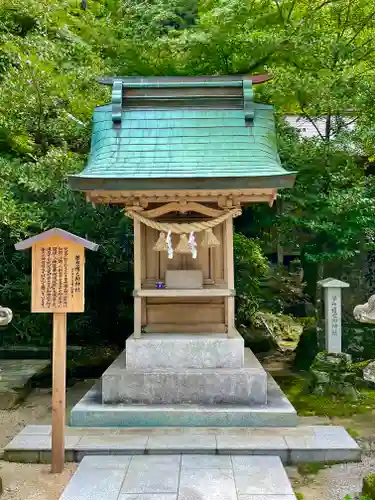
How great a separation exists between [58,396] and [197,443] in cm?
184

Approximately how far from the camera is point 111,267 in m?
11.1

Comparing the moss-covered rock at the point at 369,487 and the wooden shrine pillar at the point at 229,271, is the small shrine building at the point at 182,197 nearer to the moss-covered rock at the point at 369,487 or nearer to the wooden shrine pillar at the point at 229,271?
the wooden shrine pillar at the point at 229,271

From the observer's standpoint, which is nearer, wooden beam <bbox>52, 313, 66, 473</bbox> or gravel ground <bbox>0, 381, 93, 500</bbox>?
gravel ground <bbox>0, 381, 93, 500</bbox>

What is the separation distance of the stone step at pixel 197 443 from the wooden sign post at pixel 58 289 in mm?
578

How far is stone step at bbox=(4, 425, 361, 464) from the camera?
5871 mm

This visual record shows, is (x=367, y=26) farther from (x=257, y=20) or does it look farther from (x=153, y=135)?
(x=153, y=135)

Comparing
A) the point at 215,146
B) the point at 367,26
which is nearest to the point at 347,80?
the point at 367,26

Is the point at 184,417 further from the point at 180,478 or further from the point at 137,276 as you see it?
the point at 137,276

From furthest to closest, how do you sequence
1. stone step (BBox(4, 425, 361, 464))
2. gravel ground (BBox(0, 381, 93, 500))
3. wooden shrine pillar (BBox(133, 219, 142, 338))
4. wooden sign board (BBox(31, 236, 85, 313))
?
wooden shrine pillar (BBox(133, 219, 142, 338))
stone step (BBox(4, 425, 361, 464))
wooden sign board (BBox(31, 236, 85, 313))
gravel ground (BBox(0, 381, 93, 500))

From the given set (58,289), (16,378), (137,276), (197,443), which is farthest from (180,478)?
(16,378)

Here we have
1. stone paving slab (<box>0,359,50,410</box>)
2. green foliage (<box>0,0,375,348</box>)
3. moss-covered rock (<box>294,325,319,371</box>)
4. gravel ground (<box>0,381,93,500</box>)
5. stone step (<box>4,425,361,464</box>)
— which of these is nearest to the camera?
gravel ground (<box>0,381,93,500</box>)

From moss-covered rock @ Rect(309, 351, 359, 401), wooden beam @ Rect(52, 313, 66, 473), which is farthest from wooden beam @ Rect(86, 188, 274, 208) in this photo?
moss-covered rock @ Rect(309, 351, 359, 401)

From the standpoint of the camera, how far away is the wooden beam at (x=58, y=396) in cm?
546

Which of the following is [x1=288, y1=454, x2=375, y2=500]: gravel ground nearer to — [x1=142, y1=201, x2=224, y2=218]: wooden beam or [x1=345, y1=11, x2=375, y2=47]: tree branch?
[x1=142, y1=201, x2=224, y2=218]: wooden beam
